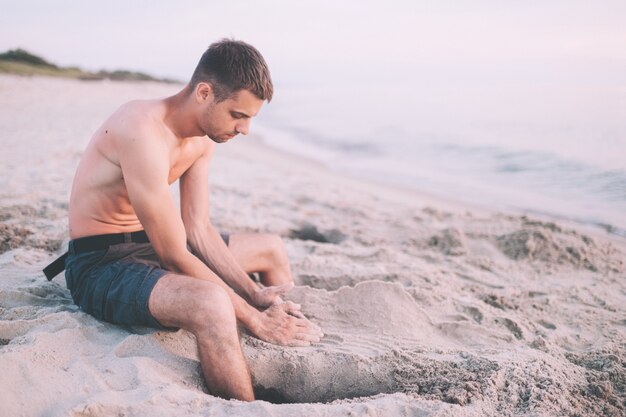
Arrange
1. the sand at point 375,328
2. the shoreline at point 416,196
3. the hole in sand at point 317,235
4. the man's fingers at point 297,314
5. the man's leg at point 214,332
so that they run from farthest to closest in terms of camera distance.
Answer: the shoreline at point 416,196
the hole in sand at point 317,235
the man's fingers at point 297,314
the man's leg at point 214,332
the sand at point 375,328

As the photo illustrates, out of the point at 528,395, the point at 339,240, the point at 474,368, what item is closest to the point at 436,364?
the point at 474,368

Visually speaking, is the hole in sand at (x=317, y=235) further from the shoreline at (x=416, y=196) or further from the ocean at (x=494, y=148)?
the ocean at (x=494, y=148)

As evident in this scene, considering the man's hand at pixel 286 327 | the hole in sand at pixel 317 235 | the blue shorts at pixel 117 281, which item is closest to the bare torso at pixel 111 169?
the blue shorts at pixel 117 281

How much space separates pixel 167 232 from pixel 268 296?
644 millimetres

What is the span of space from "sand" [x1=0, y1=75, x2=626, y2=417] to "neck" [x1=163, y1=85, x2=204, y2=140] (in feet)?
3.09

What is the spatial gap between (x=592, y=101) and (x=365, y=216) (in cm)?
1123

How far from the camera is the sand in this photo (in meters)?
1.88

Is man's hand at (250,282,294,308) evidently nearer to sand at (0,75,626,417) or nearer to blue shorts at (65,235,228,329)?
sand at (0,75,626,417)

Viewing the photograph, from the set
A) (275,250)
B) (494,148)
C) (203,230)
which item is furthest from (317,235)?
(494,148)

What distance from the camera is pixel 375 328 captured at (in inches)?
102

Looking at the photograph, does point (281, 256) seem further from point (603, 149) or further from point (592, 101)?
point (592, 101)

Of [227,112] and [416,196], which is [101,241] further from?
[416,196]

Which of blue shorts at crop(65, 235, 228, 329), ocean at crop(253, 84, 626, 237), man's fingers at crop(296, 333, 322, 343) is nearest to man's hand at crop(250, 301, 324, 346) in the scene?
man's fingers at crop(296, 333, 322, 343)

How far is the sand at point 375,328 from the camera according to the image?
1.88m
